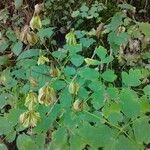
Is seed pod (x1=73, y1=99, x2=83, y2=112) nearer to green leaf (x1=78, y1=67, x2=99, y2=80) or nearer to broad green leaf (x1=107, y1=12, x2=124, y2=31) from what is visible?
green leaf (x1=78, y1=67, x2=99, y2=80)

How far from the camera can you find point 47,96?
1380mm

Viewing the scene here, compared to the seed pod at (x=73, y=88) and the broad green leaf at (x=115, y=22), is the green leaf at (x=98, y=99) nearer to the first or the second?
the seed pod at (x=73, y=88)

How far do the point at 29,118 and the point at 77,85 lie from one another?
22cm

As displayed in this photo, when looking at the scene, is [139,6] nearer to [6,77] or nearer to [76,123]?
[6,77]

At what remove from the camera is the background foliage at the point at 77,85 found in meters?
1.09

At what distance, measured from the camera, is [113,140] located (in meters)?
1.04

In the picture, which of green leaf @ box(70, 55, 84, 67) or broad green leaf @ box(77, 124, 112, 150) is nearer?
broad green leaf @ box(77, 124, 112, 150)

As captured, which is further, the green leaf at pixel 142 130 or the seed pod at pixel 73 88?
the seed pod at pixel 73 88

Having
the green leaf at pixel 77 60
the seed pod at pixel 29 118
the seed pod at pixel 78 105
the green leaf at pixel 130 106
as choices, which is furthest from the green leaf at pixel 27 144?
the green leaf at pixel 77 60

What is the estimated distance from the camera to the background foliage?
109 centimetres

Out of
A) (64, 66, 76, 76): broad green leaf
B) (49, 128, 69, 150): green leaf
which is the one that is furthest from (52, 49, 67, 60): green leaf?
(49, 128, 69, 150): green leaf

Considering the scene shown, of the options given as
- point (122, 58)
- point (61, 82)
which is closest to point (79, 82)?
point (61, 82)

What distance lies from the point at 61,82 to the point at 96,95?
0.57 ft

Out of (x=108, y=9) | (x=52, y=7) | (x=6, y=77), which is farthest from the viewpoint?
(x=52, y=7)
